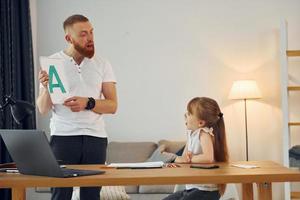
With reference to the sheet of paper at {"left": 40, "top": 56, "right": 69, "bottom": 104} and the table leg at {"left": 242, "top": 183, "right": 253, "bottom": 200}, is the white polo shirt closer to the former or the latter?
the sheet of paper at {"left": 40, "top": 56, "right": 69, "bottom": 104}

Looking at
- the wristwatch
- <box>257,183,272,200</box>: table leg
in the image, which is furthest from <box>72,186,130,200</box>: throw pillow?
<box>257,183,272,200</box>: table leg

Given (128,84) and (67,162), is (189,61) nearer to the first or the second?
(128,84)

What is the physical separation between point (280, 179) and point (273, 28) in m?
3.74

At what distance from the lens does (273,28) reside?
5.32 m

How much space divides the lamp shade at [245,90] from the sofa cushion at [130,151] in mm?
921

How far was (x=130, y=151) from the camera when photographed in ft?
16.3

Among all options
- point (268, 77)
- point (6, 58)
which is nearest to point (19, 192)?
point (6, 58)

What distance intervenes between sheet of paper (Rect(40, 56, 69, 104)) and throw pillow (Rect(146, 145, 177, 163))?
1.90 metres

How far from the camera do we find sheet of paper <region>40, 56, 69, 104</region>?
229 cm

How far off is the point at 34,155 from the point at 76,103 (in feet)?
1.55

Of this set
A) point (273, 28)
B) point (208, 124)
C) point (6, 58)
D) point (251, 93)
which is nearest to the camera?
point (208, 124)

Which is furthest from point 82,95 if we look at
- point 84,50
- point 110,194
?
point 110,194

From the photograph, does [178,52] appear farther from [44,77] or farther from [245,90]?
[44,77]

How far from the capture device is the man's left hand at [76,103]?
2.29 metres
